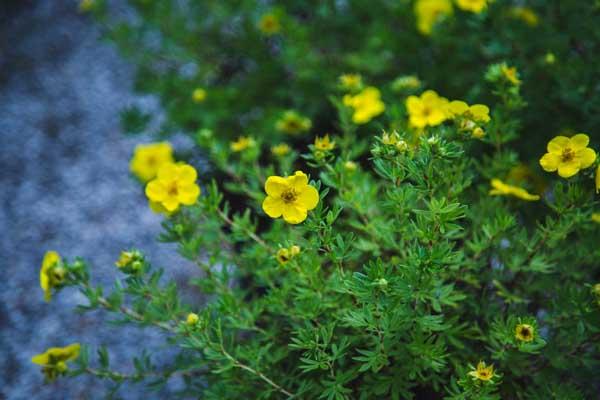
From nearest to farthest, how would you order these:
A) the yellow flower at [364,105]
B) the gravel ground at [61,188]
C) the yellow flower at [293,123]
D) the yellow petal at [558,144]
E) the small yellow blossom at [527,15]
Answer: the yellow petal at [558,144], the yellow flower at [364,105], the yellow flower at [293,123], the small yellow blossom at [527,15], the gravel ground at [61,188]

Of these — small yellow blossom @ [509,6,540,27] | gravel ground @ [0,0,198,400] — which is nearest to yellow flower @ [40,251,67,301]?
gravel ground @ [0,0,198,400]

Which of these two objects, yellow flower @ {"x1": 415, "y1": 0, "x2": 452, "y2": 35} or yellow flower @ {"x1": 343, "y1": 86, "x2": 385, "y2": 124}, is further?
yellow flower @ {"x1": 415, "y1": 0, "x2": 452, "y2": 35}

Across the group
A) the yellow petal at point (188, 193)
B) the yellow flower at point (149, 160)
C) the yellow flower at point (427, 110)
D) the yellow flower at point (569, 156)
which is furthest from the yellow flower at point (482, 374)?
the yellow flower at point (149, 160)

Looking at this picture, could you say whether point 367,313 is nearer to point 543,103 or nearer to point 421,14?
point 543,103

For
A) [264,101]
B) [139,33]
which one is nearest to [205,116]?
[264,101]

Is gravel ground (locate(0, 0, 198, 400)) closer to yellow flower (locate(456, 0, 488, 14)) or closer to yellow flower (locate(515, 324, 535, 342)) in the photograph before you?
yellow flower (locate(515, 324, 535, 342))

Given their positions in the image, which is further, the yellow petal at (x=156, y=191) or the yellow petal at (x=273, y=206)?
the yellow petal at (x=156, y=191)

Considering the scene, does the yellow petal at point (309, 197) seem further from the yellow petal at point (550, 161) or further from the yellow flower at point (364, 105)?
the yellow flower at point (364, 105)
